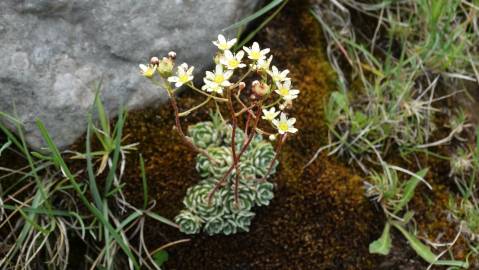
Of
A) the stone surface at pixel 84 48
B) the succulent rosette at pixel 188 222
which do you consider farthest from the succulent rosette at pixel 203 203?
the stone surface at pixel 84 48

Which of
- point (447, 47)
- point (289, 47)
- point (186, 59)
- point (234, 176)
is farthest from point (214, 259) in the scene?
point (447, 47)

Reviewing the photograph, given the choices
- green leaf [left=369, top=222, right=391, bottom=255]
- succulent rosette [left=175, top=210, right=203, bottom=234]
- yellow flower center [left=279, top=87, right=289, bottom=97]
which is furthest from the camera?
green leaf [left=369, top=222, right=391, bottom=255]

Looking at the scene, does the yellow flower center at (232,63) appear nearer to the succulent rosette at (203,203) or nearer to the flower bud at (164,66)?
the flower bud at (164,66)

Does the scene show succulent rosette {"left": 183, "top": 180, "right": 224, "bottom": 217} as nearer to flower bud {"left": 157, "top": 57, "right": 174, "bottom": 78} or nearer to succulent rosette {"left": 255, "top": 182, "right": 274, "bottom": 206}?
succulent rosette {"left": 255, "top": 182, "right": 274, "bottom": 206}

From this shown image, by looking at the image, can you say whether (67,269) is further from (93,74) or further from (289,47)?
(289,47)

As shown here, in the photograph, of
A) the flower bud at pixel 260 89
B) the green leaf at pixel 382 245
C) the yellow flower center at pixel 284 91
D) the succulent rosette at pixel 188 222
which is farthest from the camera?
A: the green leaf at pixel 382 245

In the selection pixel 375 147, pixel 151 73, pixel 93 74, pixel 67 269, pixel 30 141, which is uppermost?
pixel 151 73

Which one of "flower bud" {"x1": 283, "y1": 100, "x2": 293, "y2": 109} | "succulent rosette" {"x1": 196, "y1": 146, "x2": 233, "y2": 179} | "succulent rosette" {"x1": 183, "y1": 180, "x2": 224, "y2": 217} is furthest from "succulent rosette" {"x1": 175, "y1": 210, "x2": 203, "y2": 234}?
"flower bud" {"x1": 283, "y1": 100, "x2": 293, "y2": 109}
